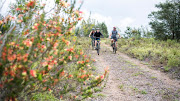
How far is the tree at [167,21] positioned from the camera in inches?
862

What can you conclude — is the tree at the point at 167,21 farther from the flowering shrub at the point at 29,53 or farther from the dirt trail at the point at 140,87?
the flowering shrub at the point at 29,53

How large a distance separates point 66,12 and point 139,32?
2311 cm

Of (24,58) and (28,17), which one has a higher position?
(28,17)

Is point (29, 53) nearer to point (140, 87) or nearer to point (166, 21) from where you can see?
point (140, 87)

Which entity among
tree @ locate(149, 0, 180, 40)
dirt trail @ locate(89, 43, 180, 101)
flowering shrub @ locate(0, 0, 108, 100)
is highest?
tree @ locate(149, 0, 180, 40)

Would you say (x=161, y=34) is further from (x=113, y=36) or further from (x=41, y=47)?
(x=41, y=47)

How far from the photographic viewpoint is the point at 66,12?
3592 mm

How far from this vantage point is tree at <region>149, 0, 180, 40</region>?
71.9 ft

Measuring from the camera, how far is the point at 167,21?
73.5 feet

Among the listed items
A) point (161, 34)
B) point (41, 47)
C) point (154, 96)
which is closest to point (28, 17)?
point (41, 47)

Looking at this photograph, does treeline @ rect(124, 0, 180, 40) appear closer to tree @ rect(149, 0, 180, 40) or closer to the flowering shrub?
tree @ rect(149, 0, 180, 40)

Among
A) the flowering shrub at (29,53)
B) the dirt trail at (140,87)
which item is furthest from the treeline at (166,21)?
the flowering shrub at (29,53)

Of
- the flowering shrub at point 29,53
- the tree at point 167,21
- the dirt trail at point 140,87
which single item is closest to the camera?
the flowering shrub at point 29,53

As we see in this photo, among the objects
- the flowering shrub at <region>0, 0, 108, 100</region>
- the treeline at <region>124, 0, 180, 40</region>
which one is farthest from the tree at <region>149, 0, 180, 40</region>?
the flowering shrub at <region>0, 0, 108, 100</region>
